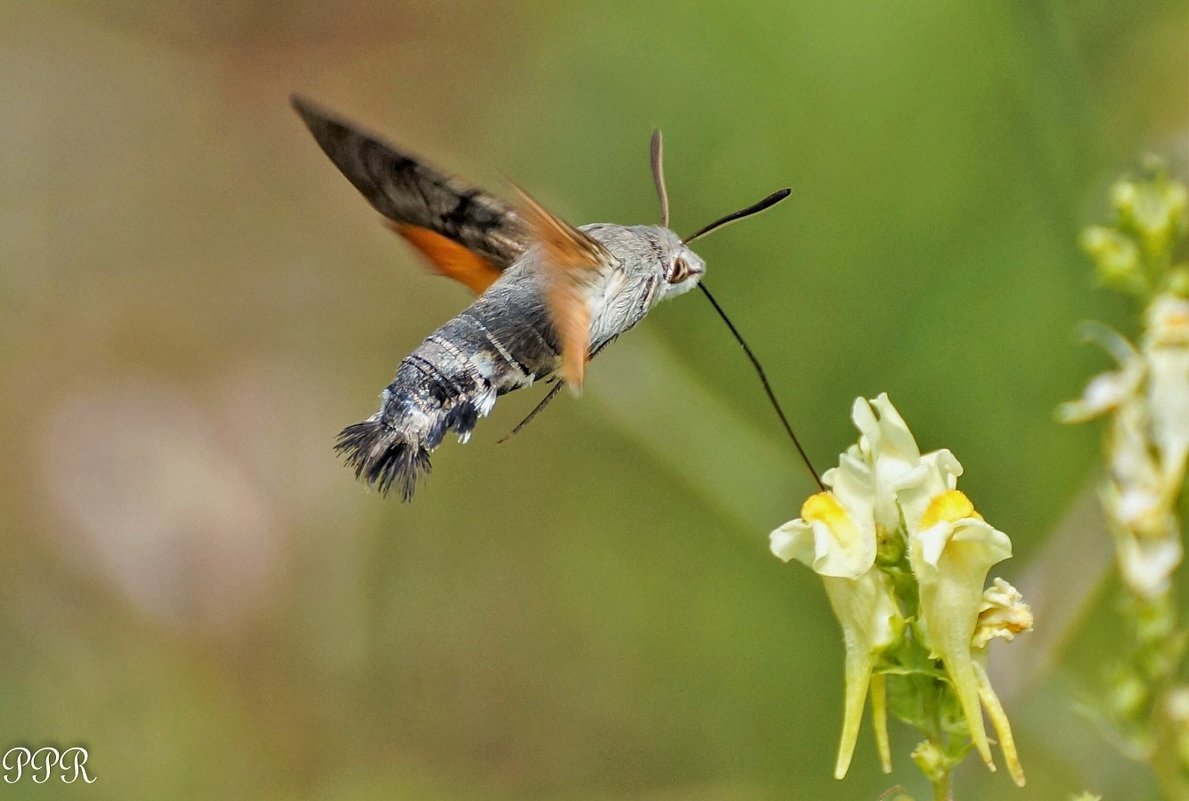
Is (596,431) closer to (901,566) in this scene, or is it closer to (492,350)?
(492,350)

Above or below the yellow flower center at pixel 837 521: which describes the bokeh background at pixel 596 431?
above

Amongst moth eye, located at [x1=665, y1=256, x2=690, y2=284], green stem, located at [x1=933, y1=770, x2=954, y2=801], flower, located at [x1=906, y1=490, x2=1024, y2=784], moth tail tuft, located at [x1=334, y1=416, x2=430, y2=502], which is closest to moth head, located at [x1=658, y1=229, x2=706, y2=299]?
moth eye, located at [x1=665, y1=256, x2=690, y2=284]

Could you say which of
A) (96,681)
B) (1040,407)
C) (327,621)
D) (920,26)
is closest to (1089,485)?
(1040,407)

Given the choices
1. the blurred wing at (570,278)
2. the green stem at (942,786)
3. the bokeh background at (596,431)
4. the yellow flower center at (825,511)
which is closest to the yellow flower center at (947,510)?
the yellow flower center at (825,511)

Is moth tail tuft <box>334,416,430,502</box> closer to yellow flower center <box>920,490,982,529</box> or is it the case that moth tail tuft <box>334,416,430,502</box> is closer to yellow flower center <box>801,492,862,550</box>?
yellow flower center <box>801,492,862,550</box>

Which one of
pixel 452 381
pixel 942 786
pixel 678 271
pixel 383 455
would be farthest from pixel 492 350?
pixel 942 786

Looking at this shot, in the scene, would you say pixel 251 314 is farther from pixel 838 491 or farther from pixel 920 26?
pixel 838 491

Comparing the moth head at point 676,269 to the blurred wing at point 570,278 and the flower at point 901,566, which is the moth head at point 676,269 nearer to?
the blurred wing at point 570,278
